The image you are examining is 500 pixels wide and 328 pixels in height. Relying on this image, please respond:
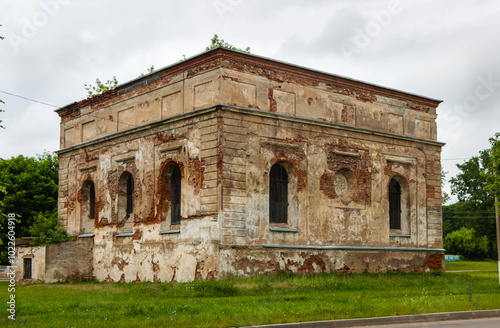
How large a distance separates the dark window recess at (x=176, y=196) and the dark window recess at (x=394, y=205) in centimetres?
929

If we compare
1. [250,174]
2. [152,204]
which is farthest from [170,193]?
[250,174]

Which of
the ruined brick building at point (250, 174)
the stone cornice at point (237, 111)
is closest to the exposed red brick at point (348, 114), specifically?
the ruined brick building at point (250, 174)

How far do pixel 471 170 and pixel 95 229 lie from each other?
176 feet

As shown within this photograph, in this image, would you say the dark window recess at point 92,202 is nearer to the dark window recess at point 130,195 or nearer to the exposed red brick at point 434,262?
the dark window recess at point 130,195

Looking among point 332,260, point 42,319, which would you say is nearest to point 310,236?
point 332,260

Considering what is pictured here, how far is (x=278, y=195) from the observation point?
922 inches

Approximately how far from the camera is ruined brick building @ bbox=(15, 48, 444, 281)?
21875 mm

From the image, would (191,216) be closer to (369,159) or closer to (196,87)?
(196,87)

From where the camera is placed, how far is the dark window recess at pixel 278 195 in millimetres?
23156

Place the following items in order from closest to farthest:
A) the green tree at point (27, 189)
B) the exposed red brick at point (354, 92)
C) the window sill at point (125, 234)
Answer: the window sill at point (125, 234) → the exposed red brick at point (354, 92) → the green tree at point (27, 189)

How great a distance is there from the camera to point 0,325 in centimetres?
1205

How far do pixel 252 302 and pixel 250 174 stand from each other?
7.07 metres

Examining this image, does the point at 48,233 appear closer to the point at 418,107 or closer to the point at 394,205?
the point at 394,205

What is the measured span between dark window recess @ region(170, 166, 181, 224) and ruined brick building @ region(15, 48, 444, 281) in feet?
0.17
